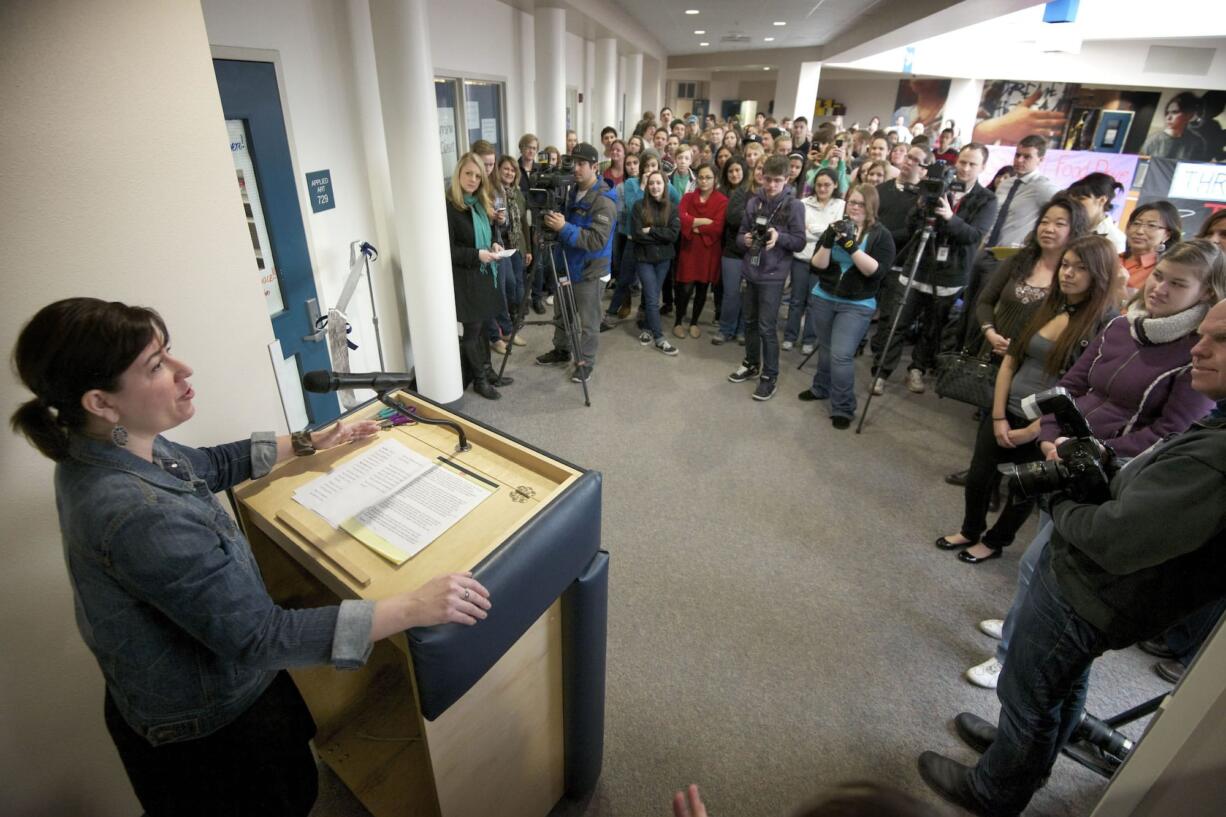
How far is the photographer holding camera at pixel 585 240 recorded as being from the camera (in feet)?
12.0

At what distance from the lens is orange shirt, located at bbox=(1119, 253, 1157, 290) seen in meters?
3.12

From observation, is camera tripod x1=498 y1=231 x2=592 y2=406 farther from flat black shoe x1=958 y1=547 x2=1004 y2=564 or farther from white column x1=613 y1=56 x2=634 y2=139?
white column x1=613 y1=56 x2=634 y2=139

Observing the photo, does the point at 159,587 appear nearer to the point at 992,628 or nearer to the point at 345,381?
the point at 345,381

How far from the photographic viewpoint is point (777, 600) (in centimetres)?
248

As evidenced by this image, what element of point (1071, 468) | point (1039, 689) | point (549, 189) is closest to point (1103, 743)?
point (1039, 689)

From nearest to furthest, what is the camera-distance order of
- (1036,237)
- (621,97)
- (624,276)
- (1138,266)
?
(1036,237), (1138,266), (624,276), (621,97)

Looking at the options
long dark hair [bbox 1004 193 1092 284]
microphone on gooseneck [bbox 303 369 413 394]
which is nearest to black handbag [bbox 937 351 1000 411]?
long dark hair [bbox 1004 193 1092 284]

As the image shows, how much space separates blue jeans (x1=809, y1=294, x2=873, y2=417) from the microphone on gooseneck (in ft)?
9.67

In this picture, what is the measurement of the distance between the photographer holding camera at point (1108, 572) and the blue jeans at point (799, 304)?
2977 millimetres

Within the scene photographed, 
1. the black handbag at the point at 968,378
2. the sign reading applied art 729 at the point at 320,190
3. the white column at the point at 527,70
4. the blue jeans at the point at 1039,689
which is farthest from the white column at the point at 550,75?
the blue jeans at the point at 1039,689

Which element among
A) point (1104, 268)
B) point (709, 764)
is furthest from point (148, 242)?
point (1104, 268)

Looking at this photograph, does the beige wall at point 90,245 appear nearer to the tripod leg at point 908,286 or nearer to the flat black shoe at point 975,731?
the flat black shoe at point 975,731

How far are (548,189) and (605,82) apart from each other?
21.0ft

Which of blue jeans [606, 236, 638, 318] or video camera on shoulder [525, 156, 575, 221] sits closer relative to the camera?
video camera on shoulder [525, 156, 575, 221]
